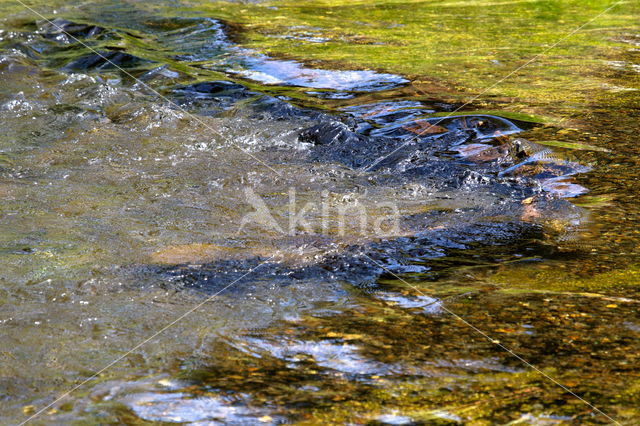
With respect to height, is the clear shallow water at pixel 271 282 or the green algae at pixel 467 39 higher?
the green algae at pixel 467 39

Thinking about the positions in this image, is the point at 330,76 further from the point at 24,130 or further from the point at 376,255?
the point at 376,255

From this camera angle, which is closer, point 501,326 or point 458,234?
point 501,326

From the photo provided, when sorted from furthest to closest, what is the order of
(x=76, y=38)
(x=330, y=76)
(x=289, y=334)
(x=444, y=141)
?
(x=76, y=38) < (x=330, y=76) < (x=444, y=141) < (x=289, y=334)

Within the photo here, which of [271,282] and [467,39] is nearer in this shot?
[271,282]

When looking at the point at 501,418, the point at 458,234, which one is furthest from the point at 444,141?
the point at 501,418

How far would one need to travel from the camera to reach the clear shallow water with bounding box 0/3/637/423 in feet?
8.05

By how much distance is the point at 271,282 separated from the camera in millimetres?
3455

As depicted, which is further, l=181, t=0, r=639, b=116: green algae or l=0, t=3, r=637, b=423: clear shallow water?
l=181, t=0, r=639, b=116: green algae

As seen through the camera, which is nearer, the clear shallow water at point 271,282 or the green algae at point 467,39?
the clear shallow water at point 271,282

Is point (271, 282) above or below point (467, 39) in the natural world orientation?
below

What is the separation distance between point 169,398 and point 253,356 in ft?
1.36

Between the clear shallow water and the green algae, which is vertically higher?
the green algae

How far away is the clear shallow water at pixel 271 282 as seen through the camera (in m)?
2.45

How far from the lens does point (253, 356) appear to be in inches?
108
